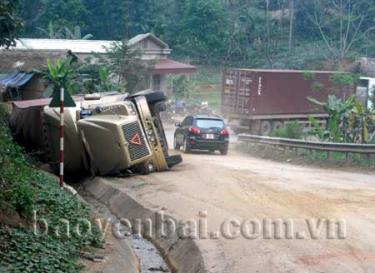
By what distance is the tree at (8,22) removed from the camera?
1418 cm

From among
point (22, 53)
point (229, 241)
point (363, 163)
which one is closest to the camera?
point (229, 241)

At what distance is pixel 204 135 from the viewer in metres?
25.7

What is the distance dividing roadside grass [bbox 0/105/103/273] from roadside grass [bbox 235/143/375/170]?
439 inches

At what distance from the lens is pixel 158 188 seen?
51.8 ft

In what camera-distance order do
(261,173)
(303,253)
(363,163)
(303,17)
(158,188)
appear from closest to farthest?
1. (303,253)
2. (158,188)
3. (261,173)
4. (363,163)
5. (303,17)

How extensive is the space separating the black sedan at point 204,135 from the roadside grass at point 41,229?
1250 cm

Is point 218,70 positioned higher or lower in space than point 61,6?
lower

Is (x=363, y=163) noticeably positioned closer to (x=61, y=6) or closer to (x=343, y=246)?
(x=343, y=246)

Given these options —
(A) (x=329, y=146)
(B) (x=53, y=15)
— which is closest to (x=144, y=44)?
(B) (x=53, y=15)

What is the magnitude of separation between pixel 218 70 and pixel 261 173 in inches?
1493

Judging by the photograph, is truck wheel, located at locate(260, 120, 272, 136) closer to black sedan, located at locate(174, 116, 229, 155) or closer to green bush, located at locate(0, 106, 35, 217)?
black sedan, located at locate(174, 116, 229, 155)

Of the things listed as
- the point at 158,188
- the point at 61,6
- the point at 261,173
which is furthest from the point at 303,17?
the point at 158,188

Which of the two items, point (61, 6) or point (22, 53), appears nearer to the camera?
point (22, 53)

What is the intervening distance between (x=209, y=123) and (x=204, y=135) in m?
0.66
